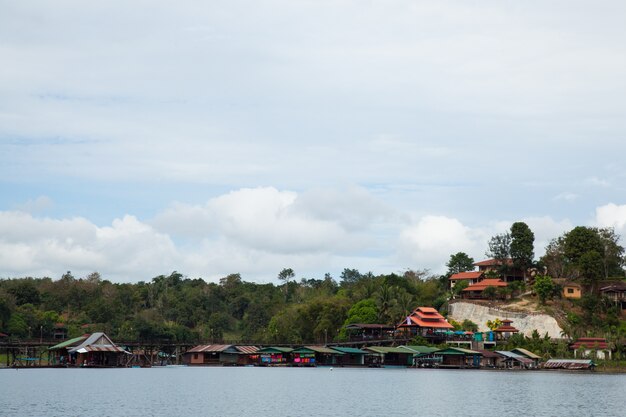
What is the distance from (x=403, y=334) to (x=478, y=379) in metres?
38.7

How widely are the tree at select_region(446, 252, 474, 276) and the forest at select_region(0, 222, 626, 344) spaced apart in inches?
7.9

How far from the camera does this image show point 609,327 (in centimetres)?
12056

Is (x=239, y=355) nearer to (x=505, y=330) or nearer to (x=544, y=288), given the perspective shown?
(x=505, y=330)

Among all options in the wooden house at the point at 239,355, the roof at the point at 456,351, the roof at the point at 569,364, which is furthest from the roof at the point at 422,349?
the wooden house at the point at 239,355

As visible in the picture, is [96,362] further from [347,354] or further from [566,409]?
[566,409]

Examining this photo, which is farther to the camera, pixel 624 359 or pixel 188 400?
pixel 624 359

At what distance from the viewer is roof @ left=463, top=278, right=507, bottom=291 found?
13784 centimetres

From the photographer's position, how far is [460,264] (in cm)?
16325

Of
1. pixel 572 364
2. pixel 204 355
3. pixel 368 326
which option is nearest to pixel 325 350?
pixel 368 326

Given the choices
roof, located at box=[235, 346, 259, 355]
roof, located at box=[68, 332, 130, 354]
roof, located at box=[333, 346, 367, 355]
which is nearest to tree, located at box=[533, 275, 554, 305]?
roof, located at box=[333, 346, 367, 355]

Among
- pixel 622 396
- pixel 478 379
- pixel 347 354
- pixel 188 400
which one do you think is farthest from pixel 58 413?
pixel 347 354

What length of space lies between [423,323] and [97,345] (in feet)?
169

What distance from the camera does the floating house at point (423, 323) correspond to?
13262 centimetres

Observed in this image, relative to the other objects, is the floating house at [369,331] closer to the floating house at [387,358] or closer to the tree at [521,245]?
the floating house at [387,358]
